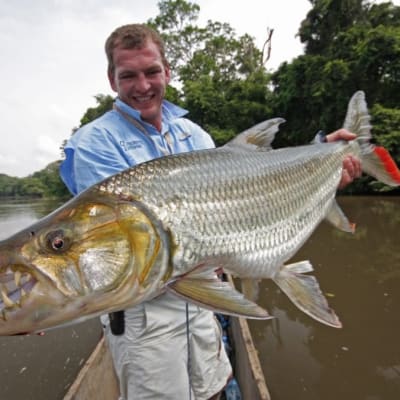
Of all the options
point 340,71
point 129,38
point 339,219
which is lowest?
point 339,219

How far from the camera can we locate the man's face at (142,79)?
2240mm

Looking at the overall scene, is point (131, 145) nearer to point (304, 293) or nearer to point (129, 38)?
point (129, 38)

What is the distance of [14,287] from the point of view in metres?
1.16

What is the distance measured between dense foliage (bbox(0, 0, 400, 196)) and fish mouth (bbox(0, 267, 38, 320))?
67.7 feet

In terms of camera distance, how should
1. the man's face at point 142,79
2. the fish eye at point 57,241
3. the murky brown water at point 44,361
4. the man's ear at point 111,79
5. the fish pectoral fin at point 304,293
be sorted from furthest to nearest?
the murky brown water at point 44,361 → the man's ear at point 111,79 → the man's face at point 142,79 → the fish pectoral fin at point 304,293 → the fish eye at point 57,241

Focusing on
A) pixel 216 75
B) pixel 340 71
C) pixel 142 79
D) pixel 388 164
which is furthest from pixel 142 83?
pixel 216 75

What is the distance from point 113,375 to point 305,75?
24.9 metres

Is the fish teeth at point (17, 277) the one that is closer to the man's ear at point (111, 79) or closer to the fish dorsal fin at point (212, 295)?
the fish dorsal fin at point (212, 295)

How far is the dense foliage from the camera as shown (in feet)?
67.3

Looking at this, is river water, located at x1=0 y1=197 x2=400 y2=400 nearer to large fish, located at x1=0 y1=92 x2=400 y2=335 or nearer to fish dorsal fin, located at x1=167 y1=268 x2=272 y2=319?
large fish, located at x1=0 y1=92 x2=400 y2=335

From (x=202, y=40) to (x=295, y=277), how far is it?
34825mm

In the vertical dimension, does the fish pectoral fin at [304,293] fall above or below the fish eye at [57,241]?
below

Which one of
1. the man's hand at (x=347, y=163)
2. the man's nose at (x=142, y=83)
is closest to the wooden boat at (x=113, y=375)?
the man's hand at (x=347, y=163)

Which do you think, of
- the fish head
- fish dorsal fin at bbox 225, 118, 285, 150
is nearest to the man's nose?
fish dorsal fin at bbox 225, 118, 285, 150
